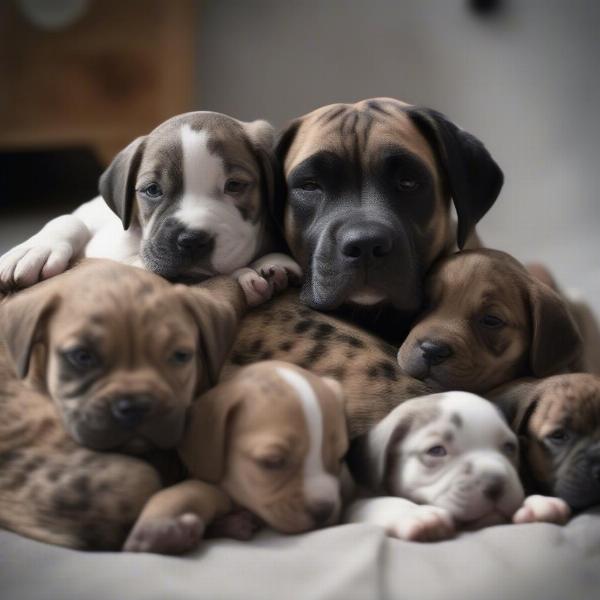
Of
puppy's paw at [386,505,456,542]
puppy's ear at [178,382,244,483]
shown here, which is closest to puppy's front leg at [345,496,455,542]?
puppy's paw at [386,505,456,542]

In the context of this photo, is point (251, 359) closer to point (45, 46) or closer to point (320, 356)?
point (320, 356)

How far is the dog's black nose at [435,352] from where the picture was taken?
92.2 inches

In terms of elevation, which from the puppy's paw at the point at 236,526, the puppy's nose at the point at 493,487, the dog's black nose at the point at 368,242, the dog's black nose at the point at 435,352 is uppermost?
the dog's black nose at the point at 368,242

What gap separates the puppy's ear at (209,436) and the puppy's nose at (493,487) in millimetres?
542

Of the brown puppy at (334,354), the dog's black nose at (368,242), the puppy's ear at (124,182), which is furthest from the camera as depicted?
the puppy's ear at (124,182)

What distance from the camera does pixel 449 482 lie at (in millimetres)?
2062

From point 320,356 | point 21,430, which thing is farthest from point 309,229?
point 21,430

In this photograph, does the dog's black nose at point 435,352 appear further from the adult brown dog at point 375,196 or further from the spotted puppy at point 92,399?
the spotted puppy at point 92,399

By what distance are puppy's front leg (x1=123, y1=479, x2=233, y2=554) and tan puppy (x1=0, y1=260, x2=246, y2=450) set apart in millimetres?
111

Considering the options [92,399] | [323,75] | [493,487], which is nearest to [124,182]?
[92,399]

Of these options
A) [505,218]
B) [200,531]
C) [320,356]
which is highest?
[320,356]

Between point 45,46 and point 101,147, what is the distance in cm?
70

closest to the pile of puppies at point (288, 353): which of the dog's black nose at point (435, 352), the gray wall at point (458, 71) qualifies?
the dog's black nose at point (435, 352)

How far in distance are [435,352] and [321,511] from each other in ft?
1.81
